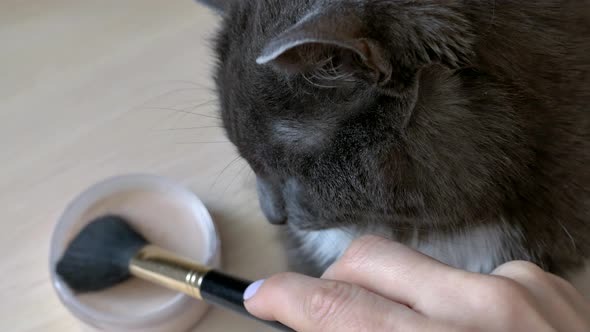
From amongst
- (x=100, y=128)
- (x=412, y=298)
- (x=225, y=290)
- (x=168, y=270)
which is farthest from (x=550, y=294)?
(x=100, y=128)

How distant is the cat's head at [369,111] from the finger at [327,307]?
0.41ft

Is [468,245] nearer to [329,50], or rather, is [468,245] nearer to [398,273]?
[398,273]

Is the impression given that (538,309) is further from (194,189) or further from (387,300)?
(194,189)

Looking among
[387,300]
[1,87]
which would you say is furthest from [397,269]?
[1,87]

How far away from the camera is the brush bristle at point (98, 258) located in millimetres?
802

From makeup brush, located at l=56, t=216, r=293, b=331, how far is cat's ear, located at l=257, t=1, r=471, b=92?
13.0 inches

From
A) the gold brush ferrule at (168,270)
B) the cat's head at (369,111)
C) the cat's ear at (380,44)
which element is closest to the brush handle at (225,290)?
the gold brush ferrule at (168,270)

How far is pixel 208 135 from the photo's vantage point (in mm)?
977

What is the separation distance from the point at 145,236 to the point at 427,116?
18.4 inches

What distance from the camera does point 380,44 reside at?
496 mm

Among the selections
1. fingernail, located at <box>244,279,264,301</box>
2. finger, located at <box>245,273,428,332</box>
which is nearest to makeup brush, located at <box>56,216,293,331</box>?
fingernail, located at <box>244,279,264,301</box>

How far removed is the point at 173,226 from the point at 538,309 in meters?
0.54

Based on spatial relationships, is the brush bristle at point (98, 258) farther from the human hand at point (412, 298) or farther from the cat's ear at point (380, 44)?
the cat's ear at point (380, 44)

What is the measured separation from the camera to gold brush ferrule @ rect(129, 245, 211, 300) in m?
0.73
